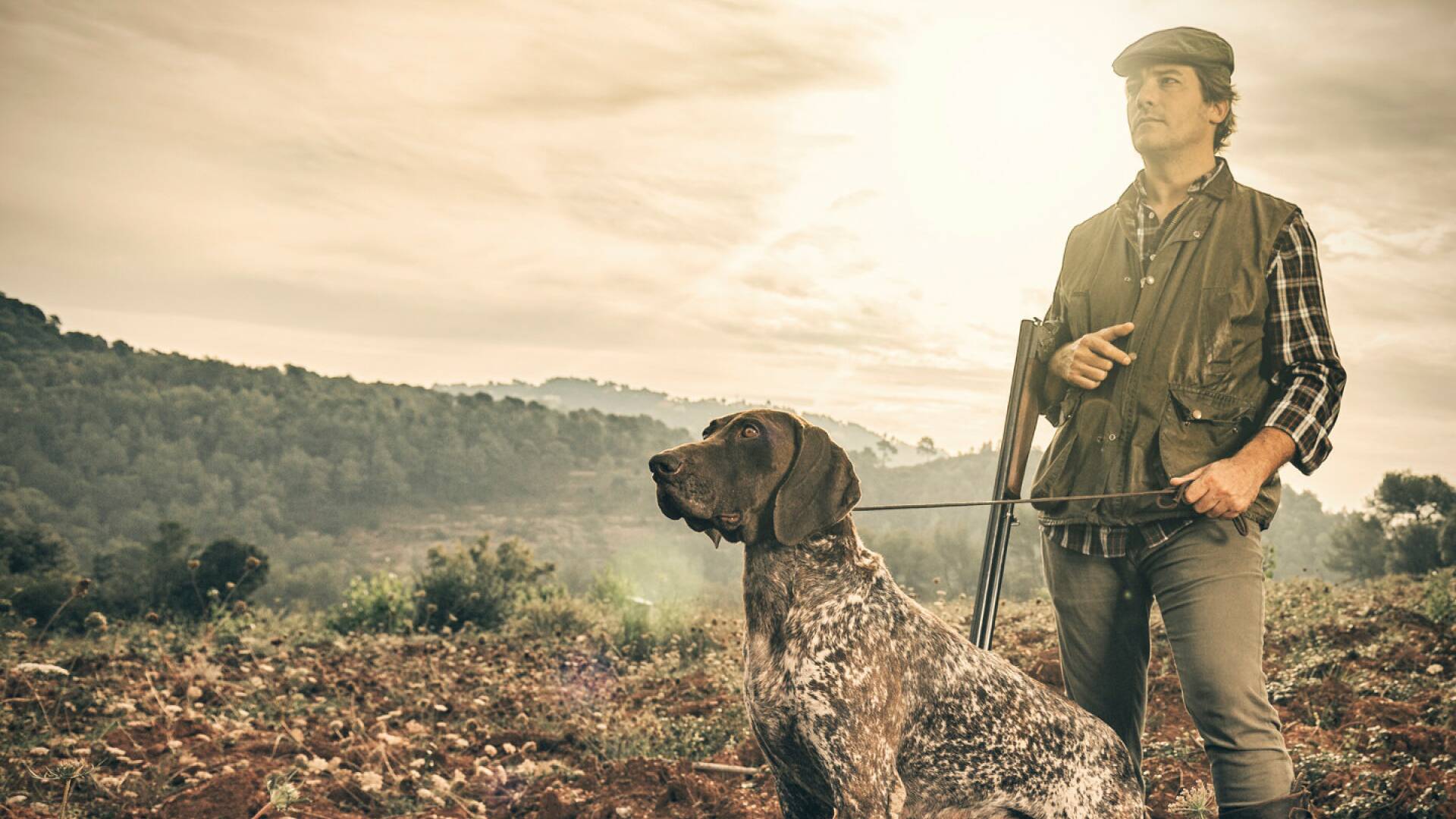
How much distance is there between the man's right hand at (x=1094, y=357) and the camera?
3492 millimetres

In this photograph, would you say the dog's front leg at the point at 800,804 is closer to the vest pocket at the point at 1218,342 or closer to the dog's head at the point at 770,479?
the dog's head at the point at 770,479

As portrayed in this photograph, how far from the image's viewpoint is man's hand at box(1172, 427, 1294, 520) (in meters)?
3.12

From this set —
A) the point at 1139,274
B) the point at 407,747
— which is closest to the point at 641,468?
the point at 407,747

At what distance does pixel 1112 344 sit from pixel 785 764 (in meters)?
1.87

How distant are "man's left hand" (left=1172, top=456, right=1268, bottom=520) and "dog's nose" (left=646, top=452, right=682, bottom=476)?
5.20ft

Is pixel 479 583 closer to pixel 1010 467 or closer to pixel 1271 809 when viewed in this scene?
pixel 1010 467

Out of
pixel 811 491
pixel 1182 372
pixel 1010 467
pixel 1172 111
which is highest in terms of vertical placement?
pixel 1172 111

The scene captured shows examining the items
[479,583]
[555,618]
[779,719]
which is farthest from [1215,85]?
[479,583]

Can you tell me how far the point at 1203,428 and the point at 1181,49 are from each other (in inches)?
51.7

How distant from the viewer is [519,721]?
664 centimetres

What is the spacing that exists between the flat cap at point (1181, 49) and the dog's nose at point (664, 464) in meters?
2.24

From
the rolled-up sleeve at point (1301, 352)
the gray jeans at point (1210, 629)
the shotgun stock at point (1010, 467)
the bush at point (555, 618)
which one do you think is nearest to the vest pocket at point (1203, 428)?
the rolled-up sleeve at point (1301, 352)

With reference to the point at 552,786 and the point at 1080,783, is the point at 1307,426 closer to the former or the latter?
the point at 1080,783

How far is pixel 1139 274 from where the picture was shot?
366 centimetres
